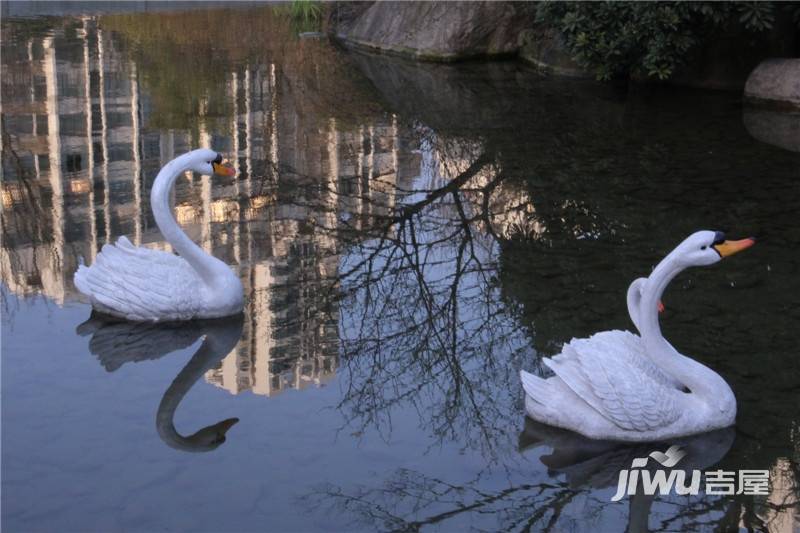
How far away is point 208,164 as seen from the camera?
8.11 metres

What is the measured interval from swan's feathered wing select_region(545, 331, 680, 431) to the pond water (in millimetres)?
196

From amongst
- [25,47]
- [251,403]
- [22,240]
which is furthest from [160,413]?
[25,47]

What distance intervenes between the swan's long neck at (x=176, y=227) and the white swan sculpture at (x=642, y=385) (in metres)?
2.43

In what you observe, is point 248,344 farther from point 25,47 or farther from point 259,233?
point 25,47

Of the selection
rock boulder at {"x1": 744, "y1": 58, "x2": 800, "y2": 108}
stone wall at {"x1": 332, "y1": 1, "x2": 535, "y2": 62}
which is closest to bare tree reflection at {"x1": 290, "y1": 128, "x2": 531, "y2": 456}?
rock boulder at {"x1": 744, "y1": 58, "x2": 800, "y2": 108}

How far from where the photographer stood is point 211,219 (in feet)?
34.2

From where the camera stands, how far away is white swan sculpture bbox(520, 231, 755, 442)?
6.28 metres

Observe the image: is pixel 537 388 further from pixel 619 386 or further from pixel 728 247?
pixel 728 247

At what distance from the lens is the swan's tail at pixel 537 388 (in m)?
6.54

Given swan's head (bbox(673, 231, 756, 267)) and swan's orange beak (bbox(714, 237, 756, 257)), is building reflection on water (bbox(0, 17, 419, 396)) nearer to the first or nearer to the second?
swan's head (bbox(673, 231, 756, 267))

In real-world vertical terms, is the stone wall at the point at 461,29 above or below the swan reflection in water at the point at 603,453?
above

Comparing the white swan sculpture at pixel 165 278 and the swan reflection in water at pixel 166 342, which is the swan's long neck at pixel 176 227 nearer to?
the white swan sculpture at pixel 165 278

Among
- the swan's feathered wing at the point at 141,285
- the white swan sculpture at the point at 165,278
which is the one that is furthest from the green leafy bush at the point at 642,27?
the swan's feathered wing at the point at 141,285

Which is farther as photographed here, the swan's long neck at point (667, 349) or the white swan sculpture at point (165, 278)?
the white swan sculpture at point (165, 278)
